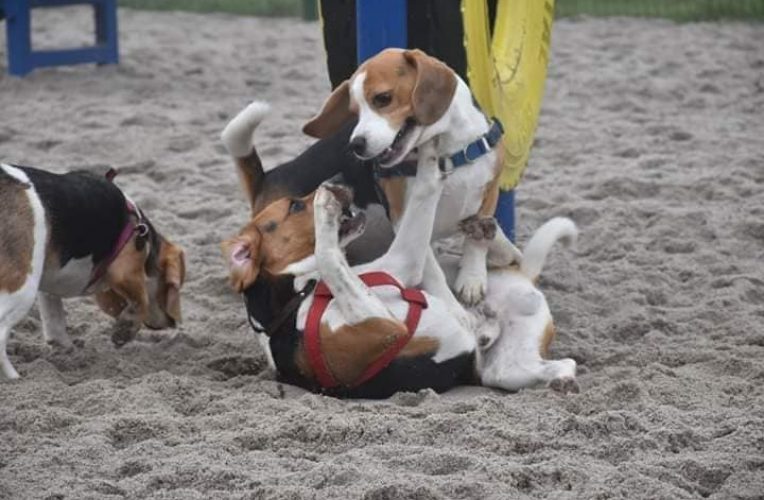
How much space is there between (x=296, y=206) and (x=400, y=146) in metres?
0.43

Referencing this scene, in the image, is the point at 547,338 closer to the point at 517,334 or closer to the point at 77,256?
the point at 517,334

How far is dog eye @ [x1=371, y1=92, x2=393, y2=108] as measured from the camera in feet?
15.1

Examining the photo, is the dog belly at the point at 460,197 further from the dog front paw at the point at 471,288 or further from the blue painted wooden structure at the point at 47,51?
the blue painted wooden structure at the point at 47,51

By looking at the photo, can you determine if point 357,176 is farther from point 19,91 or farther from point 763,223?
point 19,91

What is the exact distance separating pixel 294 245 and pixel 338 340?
42 centimetres

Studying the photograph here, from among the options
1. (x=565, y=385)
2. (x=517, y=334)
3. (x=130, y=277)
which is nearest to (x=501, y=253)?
→ (x=517, y=334)

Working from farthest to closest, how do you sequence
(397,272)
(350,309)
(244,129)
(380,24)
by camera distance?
(380,24)
(244,129)
(397,272)
(350,309)

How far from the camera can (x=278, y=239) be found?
4.78m

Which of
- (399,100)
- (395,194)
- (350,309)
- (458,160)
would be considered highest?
(399,100)

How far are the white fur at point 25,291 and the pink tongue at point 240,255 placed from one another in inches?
23.3

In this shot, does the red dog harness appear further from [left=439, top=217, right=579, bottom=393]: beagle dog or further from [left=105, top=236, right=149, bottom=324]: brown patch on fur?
[left=105, top=236, right=149, bottom=324]: brown patch on fur

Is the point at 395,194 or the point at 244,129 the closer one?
the point at 395,194

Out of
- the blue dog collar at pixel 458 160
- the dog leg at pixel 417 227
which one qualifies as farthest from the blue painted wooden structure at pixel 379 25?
the dog leg at pixel 417 227

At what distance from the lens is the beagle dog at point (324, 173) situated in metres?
5.20
